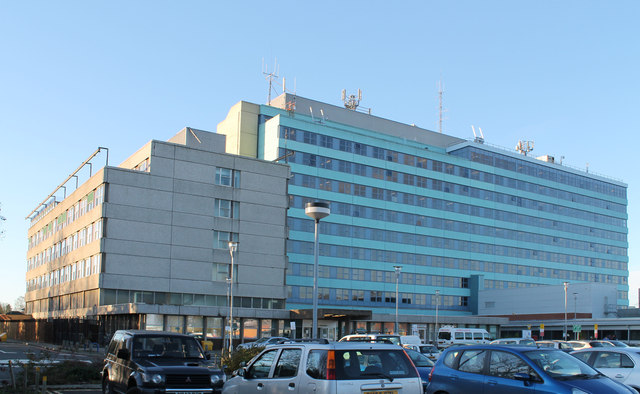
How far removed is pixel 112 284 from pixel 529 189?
199 ft

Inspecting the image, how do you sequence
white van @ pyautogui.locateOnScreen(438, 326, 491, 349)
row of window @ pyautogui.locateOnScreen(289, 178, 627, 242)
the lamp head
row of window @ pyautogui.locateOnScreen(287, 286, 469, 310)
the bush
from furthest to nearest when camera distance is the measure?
row of window @ pyautogui.locateOnScreen(289, 178, 627, 242) < row of window @ pyautogui.locateOnScreen(287, 286, 469, 310) < white van @ pyautogui.locateOnScreen(438, 326, 491, 349) < the bush < the lamp head

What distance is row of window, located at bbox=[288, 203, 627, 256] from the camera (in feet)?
246

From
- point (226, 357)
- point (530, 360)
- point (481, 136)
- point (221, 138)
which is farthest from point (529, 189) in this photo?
point (530, 360)

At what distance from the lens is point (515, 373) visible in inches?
488

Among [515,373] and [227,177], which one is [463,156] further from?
[515,373]

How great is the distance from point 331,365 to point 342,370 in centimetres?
20

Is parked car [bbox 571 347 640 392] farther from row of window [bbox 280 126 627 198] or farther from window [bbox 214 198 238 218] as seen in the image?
row of window [bbox 280 126 627 198]

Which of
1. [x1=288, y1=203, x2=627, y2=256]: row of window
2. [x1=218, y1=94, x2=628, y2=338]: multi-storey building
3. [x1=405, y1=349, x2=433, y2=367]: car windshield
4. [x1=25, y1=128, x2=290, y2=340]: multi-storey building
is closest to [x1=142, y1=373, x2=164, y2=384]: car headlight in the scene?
[x1=405, y1=349, x2=433, y2=367]: car windshield

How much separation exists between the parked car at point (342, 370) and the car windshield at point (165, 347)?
4194mm

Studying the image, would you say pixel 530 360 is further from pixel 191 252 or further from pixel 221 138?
pixel 221 138

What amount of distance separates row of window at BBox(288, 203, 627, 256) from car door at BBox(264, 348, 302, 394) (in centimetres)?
5860

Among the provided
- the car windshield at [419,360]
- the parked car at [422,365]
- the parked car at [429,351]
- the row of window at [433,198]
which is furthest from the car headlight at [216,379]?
the row of window at [433,198]

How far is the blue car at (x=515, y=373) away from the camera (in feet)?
38.8

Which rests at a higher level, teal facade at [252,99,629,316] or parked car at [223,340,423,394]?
teal facade at [252,99,629,316]
